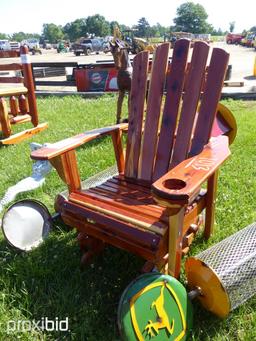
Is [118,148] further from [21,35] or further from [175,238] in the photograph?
[21,35]

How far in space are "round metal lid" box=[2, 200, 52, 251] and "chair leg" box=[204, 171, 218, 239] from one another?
1.09m

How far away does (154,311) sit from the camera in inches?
63.7

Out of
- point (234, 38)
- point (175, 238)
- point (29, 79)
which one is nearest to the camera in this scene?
point (175, 238)

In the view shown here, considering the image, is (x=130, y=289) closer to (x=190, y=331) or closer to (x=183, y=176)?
(x=190, y=331)

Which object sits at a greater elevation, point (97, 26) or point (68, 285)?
point (97, 26)

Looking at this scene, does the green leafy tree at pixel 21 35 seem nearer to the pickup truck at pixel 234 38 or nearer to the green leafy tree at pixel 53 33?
the green leafy tree at pixel 53 33

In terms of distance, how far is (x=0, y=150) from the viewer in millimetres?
4523

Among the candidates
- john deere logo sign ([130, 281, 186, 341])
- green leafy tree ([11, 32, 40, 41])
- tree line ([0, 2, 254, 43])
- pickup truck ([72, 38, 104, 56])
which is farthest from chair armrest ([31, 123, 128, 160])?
green leafy tree ([11, 32, 40, 41])

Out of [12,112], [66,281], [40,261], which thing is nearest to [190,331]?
[66,281]

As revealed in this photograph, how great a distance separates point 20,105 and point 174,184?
162 inches

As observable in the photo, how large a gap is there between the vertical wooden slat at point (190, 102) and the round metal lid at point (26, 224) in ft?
3.21

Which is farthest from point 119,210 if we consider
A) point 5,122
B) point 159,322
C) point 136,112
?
point 5,122

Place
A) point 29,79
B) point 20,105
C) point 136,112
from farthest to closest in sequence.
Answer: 1. point 20,105
2. point 29,79
3. point 136,112

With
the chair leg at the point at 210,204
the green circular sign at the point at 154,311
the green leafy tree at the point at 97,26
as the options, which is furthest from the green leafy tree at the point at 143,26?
the green circular sign at the point at 154,311
